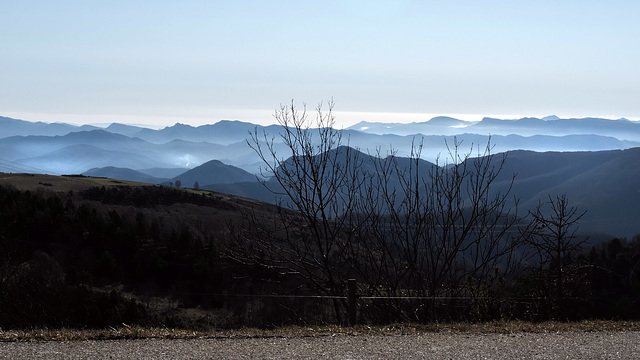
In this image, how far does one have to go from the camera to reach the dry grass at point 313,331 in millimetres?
9977

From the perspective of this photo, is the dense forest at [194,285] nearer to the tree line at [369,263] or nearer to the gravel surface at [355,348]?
the tree line at [369,263]

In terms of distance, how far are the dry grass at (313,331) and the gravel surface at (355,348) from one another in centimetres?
24

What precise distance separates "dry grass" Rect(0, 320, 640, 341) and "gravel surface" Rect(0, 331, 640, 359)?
0.24m

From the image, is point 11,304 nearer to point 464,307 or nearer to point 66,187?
point 464,307

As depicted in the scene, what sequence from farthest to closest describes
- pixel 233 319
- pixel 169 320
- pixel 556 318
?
pixel 233 319
pixel 169 320
pixel 556 318

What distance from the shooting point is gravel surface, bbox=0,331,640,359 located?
8.95m

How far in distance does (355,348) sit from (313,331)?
4.45ft

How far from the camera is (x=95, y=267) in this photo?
120 ft

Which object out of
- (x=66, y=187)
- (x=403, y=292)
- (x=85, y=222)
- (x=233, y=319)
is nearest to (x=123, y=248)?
(x=85, y=222)

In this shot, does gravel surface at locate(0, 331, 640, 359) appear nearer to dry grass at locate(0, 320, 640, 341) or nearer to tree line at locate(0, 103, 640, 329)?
dry grass at locate(0, 320, 640, 341)

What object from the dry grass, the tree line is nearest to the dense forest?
the tree line

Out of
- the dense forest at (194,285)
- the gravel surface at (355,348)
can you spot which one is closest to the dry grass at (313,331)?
the gravel surface at (355,348)

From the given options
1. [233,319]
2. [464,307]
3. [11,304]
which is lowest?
[233,319]

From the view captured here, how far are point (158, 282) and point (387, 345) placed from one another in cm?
3112
